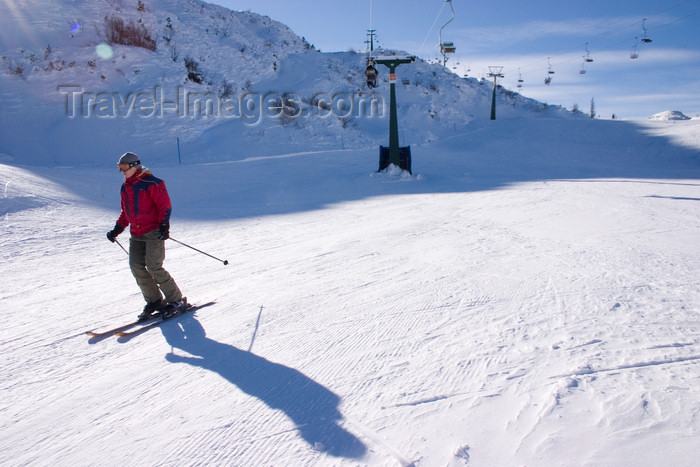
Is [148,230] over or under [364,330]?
over

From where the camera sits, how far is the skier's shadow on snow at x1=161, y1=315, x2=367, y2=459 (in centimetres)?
241

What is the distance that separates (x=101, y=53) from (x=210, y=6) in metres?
17.4

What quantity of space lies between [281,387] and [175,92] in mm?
24625

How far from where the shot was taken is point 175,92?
24.0m

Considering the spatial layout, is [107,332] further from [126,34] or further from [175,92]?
[126,34]

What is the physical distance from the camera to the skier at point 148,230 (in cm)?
→ 411

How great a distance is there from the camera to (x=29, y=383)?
3145 mm

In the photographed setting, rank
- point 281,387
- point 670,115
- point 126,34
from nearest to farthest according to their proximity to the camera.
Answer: point 281,387 < point 126,34 < point 670,115

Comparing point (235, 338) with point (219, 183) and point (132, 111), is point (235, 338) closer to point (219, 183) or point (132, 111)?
point (219, 183)

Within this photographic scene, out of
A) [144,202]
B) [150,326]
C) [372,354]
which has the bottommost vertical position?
[150,326]

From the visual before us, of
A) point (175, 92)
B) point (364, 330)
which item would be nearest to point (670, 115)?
point (175, 92)

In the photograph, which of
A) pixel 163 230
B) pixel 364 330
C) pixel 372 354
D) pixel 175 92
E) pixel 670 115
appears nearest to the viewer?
pixel 372 354

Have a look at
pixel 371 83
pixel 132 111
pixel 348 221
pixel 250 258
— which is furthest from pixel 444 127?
pixel 250 258

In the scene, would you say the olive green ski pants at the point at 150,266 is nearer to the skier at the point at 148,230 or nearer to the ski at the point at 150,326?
the skier at the point at 148,230
